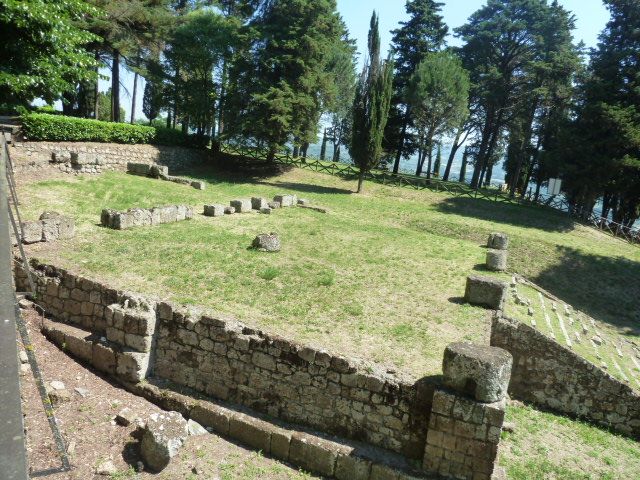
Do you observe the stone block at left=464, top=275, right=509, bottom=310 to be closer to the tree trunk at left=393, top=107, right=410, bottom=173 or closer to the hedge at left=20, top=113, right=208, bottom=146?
the hedge at left=20, top=113, right=208, bottom=146

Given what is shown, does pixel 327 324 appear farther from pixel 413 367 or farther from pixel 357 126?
pixel 357 126

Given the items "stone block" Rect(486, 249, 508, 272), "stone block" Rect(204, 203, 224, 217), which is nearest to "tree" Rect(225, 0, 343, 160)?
"stone block" Rect(204, 203, 224, 217)

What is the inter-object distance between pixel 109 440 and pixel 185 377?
67.9 inches

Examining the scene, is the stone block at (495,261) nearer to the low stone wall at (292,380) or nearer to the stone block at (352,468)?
the low stone wall at (292,380)

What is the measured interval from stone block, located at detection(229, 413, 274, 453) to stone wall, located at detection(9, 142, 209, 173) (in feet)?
56.6

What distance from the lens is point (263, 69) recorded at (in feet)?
106

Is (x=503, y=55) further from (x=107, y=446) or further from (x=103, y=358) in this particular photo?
(x=107, y=446)

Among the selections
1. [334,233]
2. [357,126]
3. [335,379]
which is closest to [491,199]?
[357,126]

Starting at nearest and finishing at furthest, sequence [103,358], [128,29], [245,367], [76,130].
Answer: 1. [245,367]
2. [103,358]
3. [76,130]
4. [128,29]

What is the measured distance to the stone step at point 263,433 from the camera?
278 inches

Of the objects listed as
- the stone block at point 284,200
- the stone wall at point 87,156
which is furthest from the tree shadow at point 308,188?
the stone wall at point 87,156

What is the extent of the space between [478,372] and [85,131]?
25.4 metres

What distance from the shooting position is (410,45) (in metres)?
40.1

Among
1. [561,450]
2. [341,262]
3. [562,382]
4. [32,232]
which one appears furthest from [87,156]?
[561,450]
